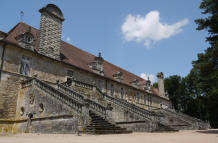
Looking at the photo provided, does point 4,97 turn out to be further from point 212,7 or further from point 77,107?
point 212,7

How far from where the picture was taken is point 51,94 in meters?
13.0

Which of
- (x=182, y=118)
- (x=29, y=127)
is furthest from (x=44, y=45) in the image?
(x=182, y=118)

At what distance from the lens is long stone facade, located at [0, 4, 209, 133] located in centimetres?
1171

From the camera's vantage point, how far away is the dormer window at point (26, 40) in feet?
55.9

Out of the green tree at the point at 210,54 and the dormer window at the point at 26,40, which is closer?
the green tree at the point at 210,54

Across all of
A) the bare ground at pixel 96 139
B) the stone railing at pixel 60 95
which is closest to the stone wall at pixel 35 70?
the stone railing at pixel 60 95

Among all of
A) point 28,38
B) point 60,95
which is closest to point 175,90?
point 28,38

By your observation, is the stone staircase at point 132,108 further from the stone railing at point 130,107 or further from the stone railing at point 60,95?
the stone railing at point 60,95

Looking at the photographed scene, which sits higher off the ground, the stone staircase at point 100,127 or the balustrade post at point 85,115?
the balustrade post at point 85,115

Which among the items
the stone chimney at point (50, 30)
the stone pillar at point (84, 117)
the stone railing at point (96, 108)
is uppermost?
the stone chimney at point (50, 30)

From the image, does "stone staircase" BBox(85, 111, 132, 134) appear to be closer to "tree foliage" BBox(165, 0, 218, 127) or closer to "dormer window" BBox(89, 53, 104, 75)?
"tree foliage" BBox(165, 0, 218, 127)

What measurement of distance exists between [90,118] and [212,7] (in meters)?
12.6

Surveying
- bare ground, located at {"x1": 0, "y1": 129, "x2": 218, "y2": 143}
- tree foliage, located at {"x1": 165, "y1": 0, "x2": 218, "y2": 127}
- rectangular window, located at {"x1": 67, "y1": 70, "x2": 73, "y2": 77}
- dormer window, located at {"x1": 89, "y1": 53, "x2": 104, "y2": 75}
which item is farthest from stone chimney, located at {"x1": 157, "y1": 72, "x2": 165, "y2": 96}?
bare ground, located at {"x1": 0, "y1": 129, "x2": 218, "y2": 143}

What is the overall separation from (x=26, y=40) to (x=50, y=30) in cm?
357
